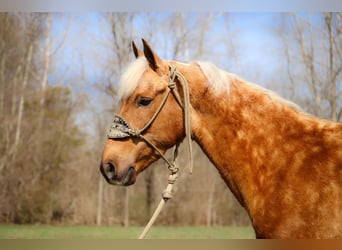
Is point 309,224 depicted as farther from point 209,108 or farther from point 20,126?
point 20,126

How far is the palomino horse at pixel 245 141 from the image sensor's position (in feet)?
4.97

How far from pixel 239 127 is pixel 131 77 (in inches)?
22.0

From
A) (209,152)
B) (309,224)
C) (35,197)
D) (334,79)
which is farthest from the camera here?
(35,197)

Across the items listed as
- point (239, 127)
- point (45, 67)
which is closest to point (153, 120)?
point (239, 127)

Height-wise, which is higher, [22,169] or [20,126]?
[20,126]

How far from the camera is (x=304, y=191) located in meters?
1.52

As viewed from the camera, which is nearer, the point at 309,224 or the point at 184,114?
the point at 309,224

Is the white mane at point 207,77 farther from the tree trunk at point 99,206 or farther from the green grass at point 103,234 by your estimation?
the tree trunk at point 99,206

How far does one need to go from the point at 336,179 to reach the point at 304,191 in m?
0.13

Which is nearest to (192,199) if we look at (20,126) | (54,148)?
(54,148)

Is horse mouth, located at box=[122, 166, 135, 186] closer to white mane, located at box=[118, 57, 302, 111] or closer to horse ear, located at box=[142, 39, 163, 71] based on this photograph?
white mane, located at box=[118, 57, 302, 111]

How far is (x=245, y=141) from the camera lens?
1731 mm

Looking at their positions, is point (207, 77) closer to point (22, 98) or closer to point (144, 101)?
point (144, 101)

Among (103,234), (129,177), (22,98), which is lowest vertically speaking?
(103,234)
